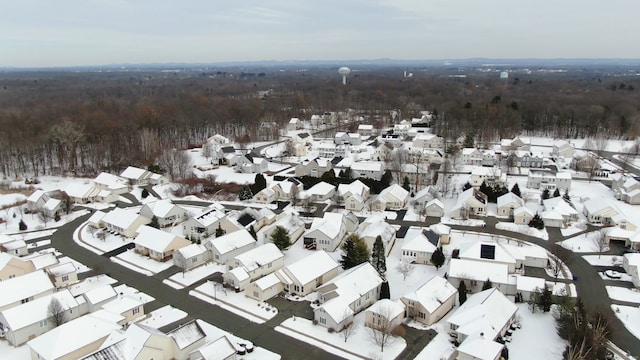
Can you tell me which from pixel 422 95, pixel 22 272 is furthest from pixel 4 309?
pixel 422 95

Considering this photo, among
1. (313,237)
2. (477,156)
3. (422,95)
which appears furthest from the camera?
(422,95)

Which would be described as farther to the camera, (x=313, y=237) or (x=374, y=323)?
(x=313, y=237)

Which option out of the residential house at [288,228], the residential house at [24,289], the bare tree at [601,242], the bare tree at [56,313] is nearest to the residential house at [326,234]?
the residential house at [288,228]

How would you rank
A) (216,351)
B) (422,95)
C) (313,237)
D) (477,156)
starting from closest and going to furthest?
(216,351)
(313,237)
(477,156)
(422,95)

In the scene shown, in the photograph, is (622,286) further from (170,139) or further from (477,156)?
(170,139)

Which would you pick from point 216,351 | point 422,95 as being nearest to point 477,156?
point 216,351

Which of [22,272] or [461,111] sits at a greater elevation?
[461,111]

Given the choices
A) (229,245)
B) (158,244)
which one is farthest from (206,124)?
(229,245)

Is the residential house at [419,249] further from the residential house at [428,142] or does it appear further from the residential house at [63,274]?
the residential house at [428,142]
